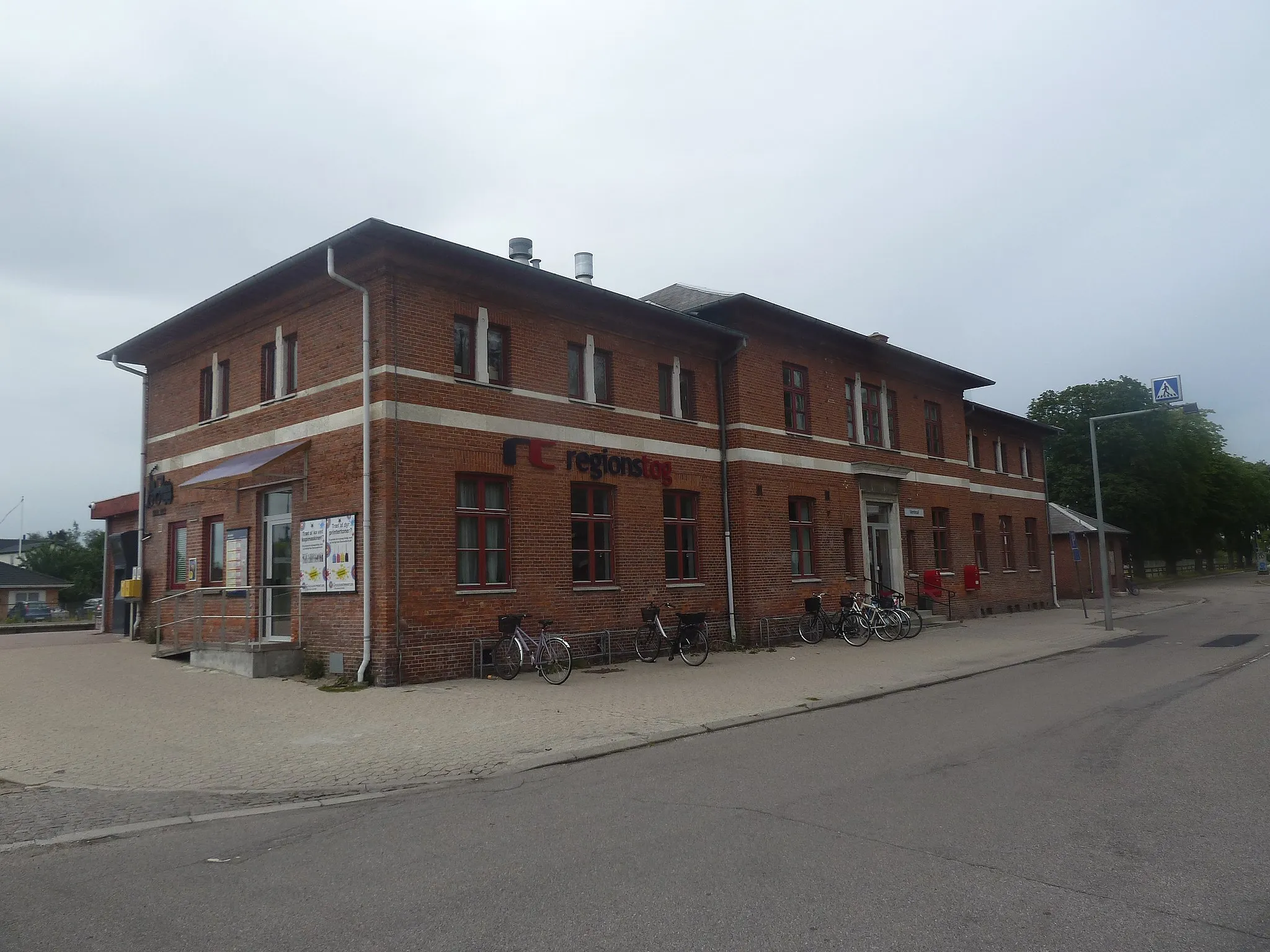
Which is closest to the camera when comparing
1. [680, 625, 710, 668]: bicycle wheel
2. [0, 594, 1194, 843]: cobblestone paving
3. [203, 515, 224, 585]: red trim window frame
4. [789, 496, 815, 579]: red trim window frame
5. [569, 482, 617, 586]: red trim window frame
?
[0, 594, 1194, 843]: cobblestone paving

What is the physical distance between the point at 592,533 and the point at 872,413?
11000 millimetres

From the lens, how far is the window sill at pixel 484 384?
1512cm

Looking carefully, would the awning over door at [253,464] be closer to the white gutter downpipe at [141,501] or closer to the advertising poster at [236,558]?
the advertising poster at [236,558]

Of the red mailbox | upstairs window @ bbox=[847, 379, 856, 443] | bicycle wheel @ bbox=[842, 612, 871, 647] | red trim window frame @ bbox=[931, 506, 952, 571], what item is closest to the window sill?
bicycle wheel @ bbox=[842, 612, 871, 647]

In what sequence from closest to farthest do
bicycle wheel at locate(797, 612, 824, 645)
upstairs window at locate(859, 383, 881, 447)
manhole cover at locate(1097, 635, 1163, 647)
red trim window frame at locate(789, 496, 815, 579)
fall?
manhole cover at locate(1097, 635, 1163, 647) < bicycle wheel at locate(797, 612, 824, 645) < red trim window frame at locate(789, 496, 815, 579) < upstairs window at locate(859, 383, 881, 447)

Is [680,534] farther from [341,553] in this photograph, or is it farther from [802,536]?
[341,553]

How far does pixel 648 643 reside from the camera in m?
17.0

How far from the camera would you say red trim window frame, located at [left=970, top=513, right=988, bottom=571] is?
29.7m

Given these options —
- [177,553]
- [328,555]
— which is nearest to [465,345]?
[328,555]

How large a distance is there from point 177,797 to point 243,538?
9772 mm

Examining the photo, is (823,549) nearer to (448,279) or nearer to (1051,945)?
(448,279)

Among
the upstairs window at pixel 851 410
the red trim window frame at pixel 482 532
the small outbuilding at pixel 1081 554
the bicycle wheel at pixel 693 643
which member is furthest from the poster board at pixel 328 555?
the small outbuilding at pixel 1081 554

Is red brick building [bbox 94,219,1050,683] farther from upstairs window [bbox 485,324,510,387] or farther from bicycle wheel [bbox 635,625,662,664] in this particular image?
bicycle wheel [bbox 635,625,662,664]

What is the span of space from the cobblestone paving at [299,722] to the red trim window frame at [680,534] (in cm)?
219
